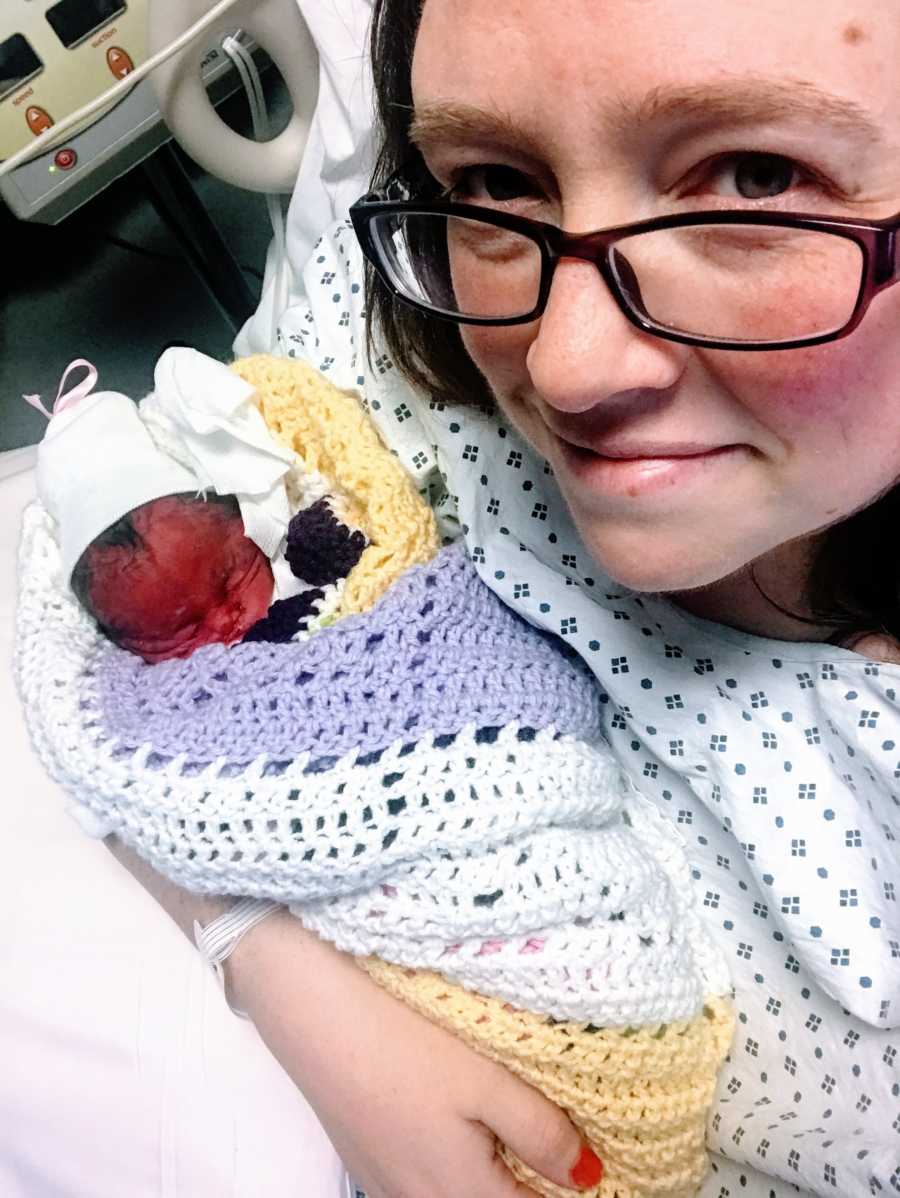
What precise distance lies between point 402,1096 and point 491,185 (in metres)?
0.59

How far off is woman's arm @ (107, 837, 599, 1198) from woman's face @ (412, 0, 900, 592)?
0.39m

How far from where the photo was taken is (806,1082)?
0.68 m

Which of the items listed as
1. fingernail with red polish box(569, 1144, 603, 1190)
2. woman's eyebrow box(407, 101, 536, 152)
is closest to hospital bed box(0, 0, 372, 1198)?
fingernail with red polish box(569, 1144, 603, 1190)

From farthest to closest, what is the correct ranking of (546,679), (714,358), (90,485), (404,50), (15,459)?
(15,459)
(90,485)
(546,679)
(404,50)
(714,358)

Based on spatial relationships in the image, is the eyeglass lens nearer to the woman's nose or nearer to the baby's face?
the woman's nose

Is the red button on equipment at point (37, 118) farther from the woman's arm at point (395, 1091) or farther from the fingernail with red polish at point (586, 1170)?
the fingernail with red polish at point (586, 1170)

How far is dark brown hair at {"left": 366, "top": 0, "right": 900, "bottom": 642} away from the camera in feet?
1.92

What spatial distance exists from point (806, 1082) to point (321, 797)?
16.0 inches

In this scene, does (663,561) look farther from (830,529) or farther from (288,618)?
(288,618)

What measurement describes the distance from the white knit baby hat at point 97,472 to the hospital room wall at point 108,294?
927mm

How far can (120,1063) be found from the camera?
85 centimetres

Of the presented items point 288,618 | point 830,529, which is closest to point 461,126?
point 830,529

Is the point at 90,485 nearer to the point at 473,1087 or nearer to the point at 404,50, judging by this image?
the point at 404,50

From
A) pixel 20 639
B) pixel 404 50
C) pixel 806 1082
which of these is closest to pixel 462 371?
pixel 404 50
